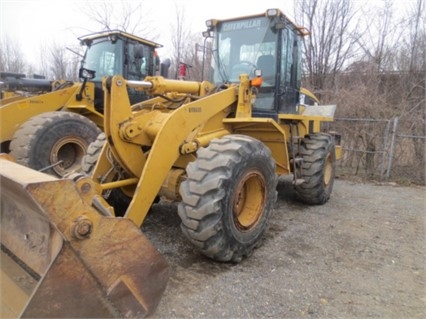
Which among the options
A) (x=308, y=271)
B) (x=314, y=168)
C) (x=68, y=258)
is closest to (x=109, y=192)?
(x=68, y=258)

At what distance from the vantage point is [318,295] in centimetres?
306

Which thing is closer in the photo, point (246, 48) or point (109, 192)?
point (109, 192)

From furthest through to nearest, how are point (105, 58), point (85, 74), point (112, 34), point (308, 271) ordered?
point (105, 58)
point (112, 34)
point (85, 74)
point (308, 271)

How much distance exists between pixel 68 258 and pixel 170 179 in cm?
179

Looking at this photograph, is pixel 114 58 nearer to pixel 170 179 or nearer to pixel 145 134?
pixel 145 134

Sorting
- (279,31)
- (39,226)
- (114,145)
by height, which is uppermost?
(279,31)

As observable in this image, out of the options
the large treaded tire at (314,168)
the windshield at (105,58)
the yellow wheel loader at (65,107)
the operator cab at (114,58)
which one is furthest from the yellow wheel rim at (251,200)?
the windshield at (105,58)

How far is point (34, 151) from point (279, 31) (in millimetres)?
4211

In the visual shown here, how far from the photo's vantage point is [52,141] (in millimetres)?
5867

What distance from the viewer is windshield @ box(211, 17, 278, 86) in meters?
4.89

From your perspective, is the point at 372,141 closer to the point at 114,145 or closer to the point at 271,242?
the point at 271,242

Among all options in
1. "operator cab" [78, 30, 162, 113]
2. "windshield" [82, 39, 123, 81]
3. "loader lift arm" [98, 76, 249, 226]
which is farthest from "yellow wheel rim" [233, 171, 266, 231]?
"windshield" [82, 39, 123, 81]

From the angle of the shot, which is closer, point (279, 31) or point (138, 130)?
point (138, 130)

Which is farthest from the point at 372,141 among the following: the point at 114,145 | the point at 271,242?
the point at 114,145
